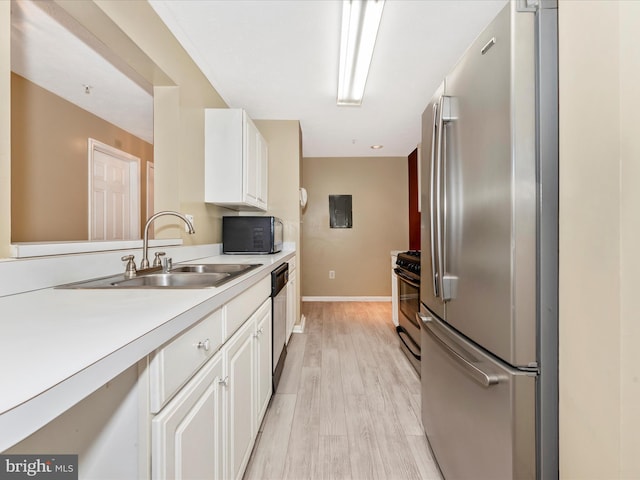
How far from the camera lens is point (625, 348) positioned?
641 mm

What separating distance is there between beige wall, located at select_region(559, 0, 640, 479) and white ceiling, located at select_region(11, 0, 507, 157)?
1.25 metres

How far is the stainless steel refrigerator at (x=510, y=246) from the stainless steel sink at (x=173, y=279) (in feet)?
3.04

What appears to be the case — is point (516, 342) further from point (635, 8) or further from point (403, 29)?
point (403, 29)

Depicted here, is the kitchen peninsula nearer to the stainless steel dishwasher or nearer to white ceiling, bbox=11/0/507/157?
the stainless steel dishwasher

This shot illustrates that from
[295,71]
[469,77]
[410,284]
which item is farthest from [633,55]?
[295,71]

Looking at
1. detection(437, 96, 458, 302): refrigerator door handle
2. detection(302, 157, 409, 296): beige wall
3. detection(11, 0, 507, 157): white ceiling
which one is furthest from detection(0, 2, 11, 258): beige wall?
detection(302, 157, 409, 296): beige wall

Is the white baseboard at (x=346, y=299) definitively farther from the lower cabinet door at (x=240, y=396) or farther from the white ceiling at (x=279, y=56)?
the lower cabinet door at (x=240, y=396)

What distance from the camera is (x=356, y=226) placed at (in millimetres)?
4965

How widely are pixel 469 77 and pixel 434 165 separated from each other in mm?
336

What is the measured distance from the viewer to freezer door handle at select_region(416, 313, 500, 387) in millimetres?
886

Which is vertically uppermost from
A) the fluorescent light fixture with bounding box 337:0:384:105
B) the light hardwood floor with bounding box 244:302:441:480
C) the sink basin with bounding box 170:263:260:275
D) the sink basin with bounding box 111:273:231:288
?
the fluorescent light fixture with bounding box 337:0:384:105

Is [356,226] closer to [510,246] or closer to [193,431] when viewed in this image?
[510,246]

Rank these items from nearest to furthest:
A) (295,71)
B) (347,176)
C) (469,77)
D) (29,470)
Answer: (29,470)
(469,77)
(295,71)
(347,176)

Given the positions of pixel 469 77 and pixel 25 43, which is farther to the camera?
pixel 25 43
